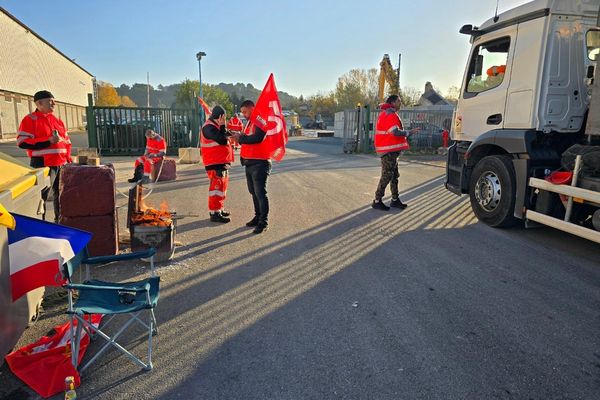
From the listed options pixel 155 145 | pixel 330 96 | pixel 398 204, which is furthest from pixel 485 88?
pixel 330 96

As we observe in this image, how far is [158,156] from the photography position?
10.8 metres

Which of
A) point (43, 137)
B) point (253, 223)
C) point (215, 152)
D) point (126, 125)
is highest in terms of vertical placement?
point (126, 125)

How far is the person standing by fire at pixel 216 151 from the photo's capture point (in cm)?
600

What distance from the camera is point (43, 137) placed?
557cm

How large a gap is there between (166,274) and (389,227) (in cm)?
347

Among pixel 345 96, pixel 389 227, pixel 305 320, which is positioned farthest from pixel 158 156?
pixel 345 96

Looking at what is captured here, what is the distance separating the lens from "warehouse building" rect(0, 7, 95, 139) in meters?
27.7

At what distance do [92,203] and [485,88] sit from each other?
5.88m

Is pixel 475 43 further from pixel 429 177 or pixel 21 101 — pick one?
pixel 21 101

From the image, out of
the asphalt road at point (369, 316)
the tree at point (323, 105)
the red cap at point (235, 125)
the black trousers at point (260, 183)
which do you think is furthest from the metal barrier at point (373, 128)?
the tree at point (323, 105)

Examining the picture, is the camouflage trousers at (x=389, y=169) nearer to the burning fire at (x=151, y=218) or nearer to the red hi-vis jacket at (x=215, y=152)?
the red hi-vis jacket at (x=215, y=152)

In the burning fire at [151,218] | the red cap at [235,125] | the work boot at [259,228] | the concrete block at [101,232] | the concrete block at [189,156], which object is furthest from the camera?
the concrete block at [189,156]

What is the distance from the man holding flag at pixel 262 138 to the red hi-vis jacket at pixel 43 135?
2594mm

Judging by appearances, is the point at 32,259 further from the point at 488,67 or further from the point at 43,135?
the point at 488,67
